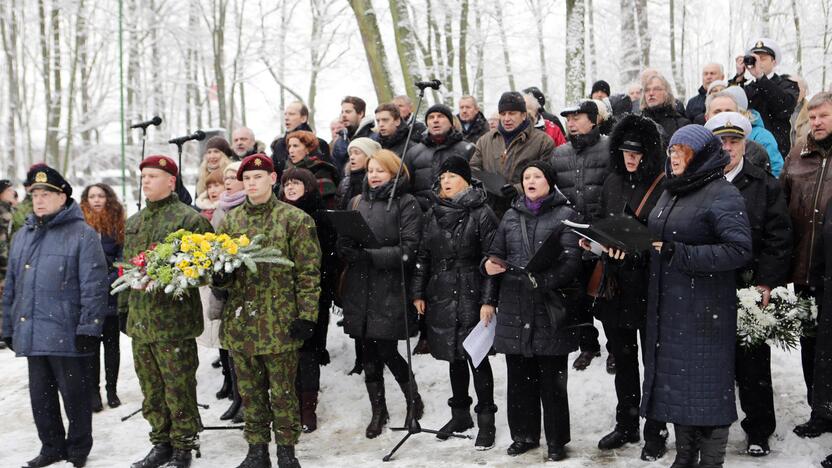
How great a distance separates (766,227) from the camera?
5.14 metres

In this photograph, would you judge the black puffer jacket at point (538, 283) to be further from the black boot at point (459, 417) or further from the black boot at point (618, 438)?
the black boot at point (459, 417)

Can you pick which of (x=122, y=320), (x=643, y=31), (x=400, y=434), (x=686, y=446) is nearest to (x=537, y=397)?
(x=686, y=446)

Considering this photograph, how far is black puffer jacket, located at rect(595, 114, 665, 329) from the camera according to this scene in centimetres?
534

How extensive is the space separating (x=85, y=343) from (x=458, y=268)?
2971 millimetres

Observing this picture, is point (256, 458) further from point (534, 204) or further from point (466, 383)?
point (534, 204)

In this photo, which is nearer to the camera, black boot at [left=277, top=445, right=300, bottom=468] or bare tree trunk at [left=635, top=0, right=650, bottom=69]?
black boot at [left=277, top=445, right=300, bottom=468]

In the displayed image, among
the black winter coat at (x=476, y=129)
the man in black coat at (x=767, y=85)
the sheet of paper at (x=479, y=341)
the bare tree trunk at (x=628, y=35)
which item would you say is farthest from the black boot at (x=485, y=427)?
the bare tree trunk at (x=628, y=35)

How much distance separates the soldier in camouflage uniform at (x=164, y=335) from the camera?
5.66 meters

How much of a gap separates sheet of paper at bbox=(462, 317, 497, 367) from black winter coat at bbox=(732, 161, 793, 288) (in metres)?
1.87

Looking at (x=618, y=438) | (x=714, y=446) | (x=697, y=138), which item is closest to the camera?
(x=697, y=138)

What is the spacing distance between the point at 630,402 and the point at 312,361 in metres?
2.78

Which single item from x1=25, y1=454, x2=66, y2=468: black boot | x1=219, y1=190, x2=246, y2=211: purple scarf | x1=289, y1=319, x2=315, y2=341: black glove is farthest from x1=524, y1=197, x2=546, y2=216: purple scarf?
x1=25, y1=454, x2=66, y2=468: black boot

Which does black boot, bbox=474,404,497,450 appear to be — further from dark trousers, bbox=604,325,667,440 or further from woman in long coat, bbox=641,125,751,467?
woman in long coat, bbox=641,125,751,467

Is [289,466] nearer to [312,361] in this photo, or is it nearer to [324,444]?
[324,444]
